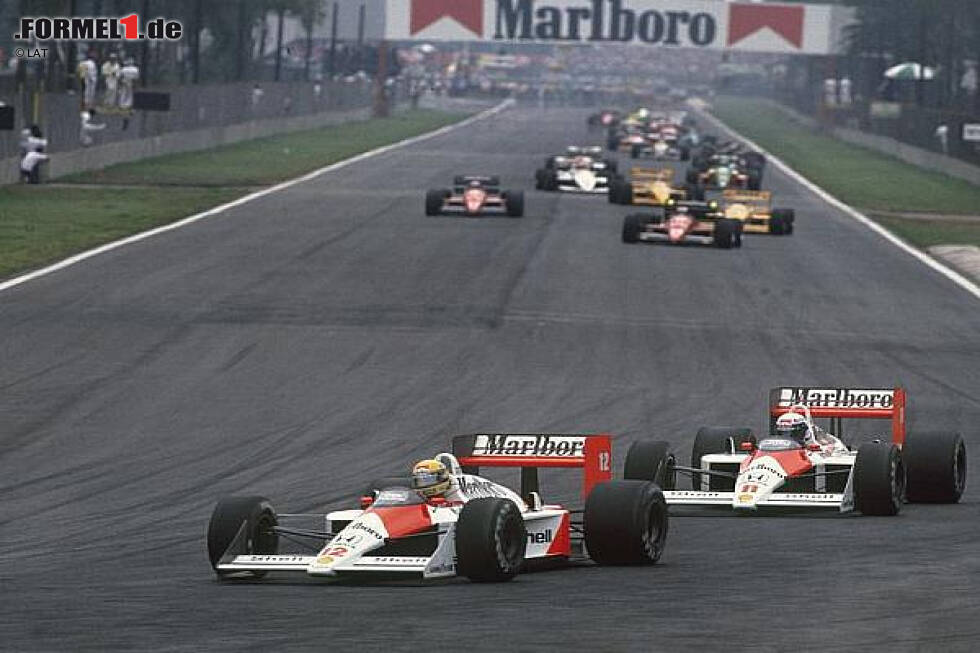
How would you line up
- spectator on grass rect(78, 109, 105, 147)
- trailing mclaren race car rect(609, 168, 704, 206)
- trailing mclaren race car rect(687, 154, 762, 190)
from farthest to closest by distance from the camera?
spectator on grass rect(78, 109, 105, 147)
trailing mclaren race car rect(687, 154, 762, 190)
trailing mclaren race car rect(609, 168, 704, 206)

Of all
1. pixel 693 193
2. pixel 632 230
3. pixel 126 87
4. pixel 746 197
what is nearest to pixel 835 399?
pixel 632 230

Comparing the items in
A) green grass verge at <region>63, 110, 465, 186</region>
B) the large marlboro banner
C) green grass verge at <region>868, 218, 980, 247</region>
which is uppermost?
the large marlboro banner

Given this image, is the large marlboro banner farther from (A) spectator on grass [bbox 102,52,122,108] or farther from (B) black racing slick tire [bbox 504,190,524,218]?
(B) black racing slick tire [bbox 504,190,524,218]

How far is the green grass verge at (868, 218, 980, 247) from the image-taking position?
43.2 metres

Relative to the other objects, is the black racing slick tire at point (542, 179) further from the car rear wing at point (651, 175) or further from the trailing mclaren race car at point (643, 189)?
the car rear wing at point (651, 175)

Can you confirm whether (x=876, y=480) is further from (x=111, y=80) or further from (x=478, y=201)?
(x=111, y=80)

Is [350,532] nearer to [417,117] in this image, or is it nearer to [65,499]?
[65,499]

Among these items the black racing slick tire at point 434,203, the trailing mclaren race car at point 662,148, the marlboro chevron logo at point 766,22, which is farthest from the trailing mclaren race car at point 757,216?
the marlboro chevron logo at point 766,22

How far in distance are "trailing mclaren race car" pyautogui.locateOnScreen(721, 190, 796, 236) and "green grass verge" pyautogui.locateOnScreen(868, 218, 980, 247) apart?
8.28ft

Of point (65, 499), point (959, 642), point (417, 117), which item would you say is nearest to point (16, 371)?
point (65, 499)

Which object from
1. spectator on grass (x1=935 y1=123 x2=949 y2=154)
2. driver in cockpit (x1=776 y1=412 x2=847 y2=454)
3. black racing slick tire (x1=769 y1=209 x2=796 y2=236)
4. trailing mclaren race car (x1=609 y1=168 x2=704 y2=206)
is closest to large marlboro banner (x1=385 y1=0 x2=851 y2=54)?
spectator on grass (x1=935 y1=123 x2=949 y2=154)

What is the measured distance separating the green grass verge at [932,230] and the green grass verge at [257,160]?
16322mm

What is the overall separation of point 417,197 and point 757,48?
264 feet

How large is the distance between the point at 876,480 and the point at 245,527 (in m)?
4.61
